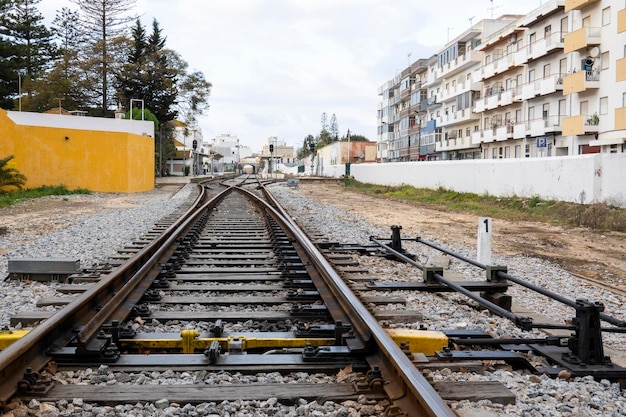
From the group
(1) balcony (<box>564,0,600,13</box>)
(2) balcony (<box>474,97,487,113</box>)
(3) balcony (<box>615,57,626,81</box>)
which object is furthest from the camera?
(2) balcony (<box>474,97,487,113</box>)

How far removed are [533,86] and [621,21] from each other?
33.7ft

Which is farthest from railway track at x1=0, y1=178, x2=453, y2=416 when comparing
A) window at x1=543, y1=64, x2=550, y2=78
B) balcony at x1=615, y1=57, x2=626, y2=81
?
window at x1=543, y1=64, x2=550, y2=78

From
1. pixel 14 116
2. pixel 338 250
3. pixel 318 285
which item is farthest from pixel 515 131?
pixel 318 285

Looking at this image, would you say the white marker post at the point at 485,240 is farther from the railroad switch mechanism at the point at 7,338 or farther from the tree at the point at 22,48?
the tree at the point at 22,48

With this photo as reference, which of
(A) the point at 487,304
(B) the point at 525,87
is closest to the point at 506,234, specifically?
(A) the point at 487,304

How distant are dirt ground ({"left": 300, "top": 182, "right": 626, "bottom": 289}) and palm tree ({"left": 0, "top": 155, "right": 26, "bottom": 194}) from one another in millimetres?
14165

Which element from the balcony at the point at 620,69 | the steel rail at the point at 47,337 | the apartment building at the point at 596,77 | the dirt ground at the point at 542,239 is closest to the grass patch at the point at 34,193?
the dirt ground at the point at 542,239

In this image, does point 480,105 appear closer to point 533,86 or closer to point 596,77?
point 533,86

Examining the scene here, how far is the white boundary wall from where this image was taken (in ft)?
53.9

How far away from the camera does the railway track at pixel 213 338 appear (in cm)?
299

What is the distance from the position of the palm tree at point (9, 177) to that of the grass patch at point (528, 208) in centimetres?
1627

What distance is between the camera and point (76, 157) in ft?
90.8

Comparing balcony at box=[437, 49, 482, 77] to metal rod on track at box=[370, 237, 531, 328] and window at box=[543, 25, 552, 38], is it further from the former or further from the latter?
metal rod on track at box=[370, 237, 531, 328]

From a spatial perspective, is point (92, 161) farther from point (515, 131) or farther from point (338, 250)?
point (515, 131)
